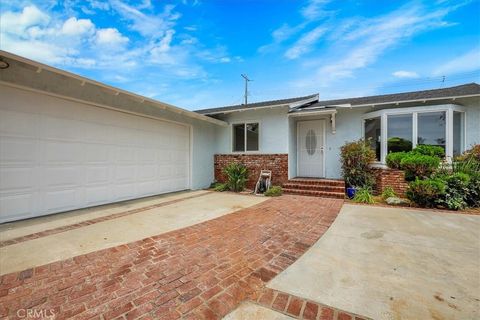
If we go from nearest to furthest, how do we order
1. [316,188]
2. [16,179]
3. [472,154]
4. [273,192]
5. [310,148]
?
[16,179], [472,154], [273,192], [316,188], [310,148]

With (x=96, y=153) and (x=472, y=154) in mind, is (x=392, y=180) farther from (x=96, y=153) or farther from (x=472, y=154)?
(x=96, y=153)

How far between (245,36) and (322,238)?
10.6 metres

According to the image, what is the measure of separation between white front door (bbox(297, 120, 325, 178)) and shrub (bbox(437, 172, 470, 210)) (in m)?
3.95

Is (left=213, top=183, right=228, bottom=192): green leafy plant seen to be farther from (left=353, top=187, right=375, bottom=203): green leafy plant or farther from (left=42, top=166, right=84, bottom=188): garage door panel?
(left=353, top=187, right=375, bottom=203): green leafy plant

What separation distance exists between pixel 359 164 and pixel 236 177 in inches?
182

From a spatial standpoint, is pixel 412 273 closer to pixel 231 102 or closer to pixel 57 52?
pixel 57 52

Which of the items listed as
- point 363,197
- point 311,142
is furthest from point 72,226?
point 311,142

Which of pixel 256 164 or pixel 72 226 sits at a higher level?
pixel 256 164

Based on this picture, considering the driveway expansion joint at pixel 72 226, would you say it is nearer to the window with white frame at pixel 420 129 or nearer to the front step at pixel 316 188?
the front step at pixel 316 188

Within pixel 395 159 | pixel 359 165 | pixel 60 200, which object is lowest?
pixel 60 200

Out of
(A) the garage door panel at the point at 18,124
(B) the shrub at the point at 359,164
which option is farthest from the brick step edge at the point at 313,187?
(A) the garage door panel at the point at 18,124

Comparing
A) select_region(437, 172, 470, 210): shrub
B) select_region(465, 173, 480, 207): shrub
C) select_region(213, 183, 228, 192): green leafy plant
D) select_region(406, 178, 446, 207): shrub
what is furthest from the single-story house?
select_region(406, 178, 446, 207): shrub

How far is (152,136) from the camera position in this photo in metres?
7.23

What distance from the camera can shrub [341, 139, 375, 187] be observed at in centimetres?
769
